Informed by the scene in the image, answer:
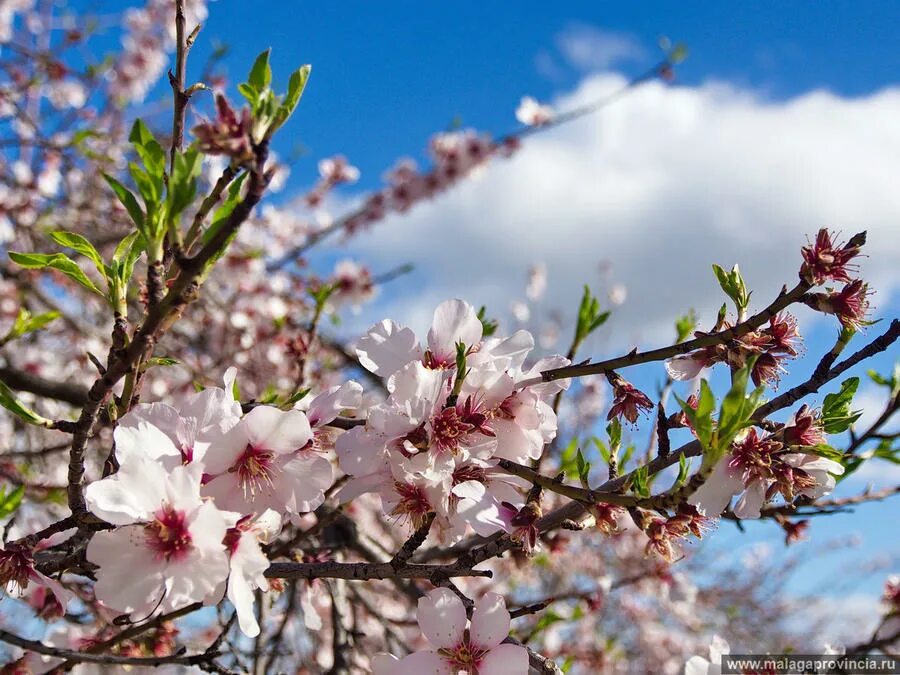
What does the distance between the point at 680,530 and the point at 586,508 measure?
166mm

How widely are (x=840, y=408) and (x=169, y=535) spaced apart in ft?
3.93

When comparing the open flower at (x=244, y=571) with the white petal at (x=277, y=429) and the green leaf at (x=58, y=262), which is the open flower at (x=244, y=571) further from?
the green leaf at (x=58, y=262)

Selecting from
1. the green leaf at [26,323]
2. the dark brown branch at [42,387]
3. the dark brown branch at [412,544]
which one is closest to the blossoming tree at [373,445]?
the dark brown branch at [412,544]

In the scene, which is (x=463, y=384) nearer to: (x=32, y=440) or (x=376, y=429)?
(x=376, y=429)

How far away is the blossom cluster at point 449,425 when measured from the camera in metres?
1.24

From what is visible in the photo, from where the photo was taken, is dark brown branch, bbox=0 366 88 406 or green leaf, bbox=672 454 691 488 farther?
dark brown branch, bbox=0 366 88 406

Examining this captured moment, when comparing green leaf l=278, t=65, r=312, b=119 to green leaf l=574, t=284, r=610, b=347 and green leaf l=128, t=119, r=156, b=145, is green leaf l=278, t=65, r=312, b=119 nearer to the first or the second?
green leaf l=128, t=119, r=156, b=145

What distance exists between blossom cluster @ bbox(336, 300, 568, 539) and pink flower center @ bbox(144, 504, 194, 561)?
0.29m

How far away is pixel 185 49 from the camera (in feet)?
4.17

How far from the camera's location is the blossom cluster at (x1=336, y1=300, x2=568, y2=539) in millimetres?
1243

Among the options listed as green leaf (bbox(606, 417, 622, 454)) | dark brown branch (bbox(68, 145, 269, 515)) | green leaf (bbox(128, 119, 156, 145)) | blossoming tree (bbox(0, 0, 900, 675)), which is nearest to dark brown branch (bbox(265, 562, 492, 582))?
blossoming tree (bbox(0, 0, 900, 675))

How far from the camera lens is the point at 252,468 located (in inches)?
49.3

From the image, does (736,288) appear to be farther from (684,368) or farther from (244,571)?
(244,571)

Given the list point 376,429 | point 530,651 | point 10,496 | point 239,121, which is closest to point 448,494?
point 376,429
